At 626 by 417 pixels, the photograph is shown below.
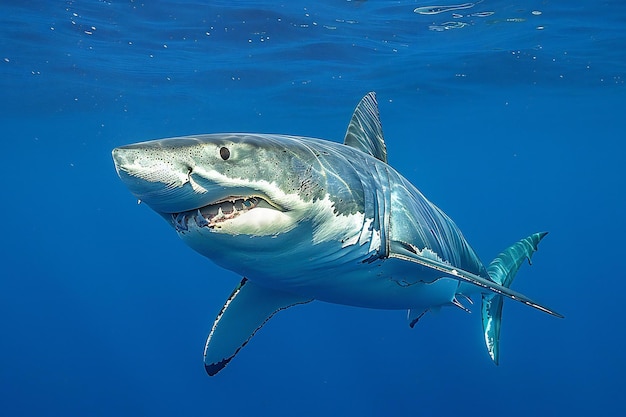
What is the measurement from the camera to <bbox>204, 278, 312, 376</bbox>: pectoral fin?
164 inches

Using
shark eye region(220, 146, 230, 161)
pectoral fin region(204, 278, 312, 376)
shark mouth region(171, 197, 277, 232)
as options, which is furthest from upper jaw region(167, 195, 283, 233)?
pectoral fin region(204, 278, 312, 376)

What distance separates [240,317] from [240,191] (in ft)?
7.31

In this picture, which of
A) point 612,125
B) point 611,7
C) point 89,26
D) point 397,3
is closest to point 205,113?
point 89,26

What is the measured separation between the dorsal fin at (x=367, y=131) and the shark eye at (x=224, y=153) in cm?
225

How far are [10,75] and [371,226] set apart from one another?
20042 mm

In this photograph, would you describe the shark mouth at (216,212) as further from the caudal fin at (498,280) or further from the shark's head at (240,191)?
the caudal fin at (498,280)

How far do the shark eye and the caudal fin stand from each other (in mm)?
4648

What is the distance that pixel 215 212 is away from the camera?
2.35 m

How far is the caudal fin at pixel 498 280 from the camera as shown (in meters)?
6.27

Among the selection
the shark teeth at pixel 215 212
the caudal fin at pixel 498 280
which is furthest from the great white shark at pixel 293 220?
the caudal fin at pixel 498 280

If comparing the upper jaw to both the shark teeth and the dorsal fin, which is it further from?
the dorsal fin

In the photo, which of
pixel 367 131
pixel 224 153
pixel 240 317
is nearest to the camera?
pixel 224 153

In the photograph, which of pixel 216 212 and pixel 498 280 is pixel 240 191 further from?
pixel 498 280

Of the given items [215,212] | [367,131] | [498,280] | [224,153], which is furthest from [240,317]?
[498,280]
